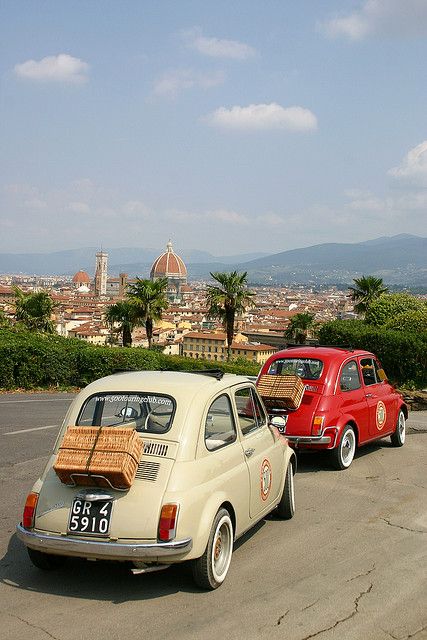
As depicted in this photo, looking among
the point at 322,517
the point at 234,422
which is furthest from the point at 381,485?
the point at 234,422

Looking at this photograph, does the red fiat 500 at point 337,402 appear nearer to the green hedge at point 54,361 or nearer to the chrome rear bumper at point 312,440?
the chrome rear bumper at point 312,440

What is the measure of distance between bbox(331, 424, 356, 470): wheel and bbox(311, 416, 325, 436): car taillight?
370mm

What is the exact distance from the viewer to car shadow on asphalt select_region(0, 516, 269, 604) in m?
5.46

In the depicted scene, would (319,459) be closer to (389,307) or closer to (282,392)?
(282,392)

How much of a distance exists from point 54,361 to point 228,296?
1251 inches

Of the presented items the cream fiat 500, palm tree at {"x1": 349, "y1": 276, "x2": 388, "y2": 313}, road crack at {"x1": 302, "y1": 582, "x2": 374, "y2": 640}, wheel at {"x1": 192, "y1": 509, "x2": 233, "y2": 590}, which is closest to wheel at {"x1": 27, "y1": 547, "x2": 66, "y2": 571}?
the cream fiat 500

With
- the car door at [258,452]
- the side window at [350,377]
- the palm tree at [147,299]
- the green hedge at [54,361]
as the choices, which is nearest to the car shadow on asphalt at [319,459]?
the side window at [350,377]

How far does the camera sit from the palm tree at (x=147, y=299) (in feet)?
157

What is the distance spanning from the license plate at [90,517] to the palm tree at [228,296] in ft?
158

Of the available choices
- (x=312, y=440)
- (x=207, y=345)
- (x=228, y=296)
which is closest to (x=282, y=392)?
(x=312, y=440)

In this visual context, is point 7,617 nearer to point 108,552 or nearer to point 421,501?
point 108,552

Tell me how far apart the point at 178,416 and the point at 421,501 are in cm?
391

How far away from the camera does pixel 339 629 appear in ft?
16.2

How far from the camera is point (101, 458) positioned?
5.46 metres
